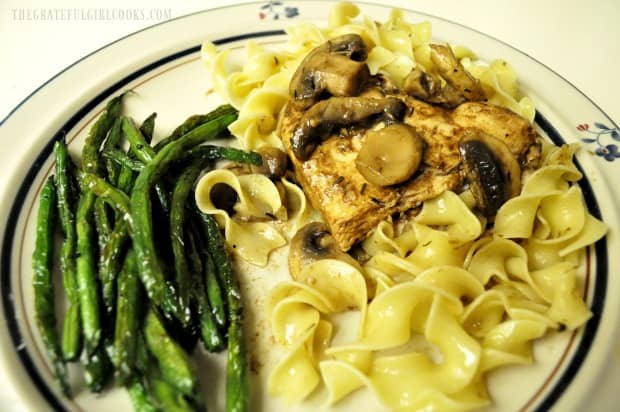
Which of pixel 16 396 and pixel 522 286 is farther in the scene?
pixel 522 286

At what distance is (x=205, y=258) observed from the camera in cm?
351

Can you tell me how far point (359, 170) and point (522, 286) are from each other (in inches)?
51.3

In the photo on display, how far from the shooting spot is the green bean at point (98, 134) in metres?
3.91

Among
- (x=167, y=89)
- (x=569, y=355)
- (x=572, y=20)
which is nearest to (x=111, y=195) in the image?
(x=167, y=89)

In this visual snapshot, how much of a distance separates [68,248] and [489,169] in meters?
2.75

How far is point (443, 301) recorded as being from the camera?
3217 mm

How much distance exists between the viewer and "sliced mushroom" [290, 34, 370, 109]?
401 centimetres

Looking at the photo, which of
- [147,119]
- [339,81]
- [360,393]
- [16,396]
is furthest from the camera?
[147,119]

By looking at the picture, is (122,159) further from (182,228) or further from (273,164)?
(273,164)

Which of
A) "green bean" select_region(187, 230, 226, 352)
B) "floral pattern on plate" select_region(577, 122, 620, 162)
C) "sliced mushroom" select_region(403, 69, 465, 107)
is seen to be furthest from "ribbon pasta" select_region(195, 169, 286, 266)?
"floral pattern on plate" select_region(577, 122, 620, 162)

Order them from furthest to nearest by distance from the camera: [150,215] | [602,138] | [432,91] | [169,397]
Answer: [602,138]
[432,91]
[150,215]
[169,397]

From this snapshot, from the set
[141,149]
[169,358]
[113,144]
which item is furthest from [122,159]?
[169,358]

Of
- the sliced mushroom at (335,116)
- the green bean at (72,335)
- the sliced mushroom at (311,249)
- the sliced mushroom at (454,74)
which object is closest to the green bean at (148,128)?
the sliced mushroom at (335,116)

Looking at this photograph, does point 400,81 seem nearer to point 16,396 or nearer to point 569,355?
point 569,355
